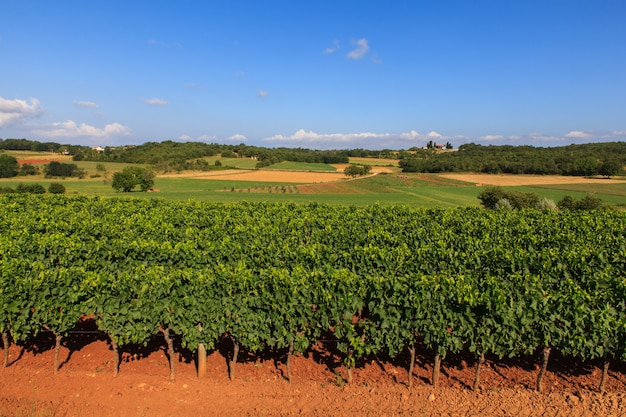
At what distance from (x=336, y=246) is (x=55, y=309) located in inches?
364

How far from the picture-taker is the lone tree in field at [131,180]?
200 ft

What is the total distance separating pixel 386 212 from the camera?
71.6ft

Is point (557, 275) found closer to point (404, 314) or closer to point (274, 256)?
point (404, 314)

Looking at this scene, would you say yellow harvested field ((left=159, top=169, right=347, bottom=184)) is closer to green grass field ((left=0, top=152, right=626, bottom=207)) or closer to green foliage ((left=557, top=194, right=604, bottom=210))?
green grass field ((left=0, top=152, right=626, bottom=207))

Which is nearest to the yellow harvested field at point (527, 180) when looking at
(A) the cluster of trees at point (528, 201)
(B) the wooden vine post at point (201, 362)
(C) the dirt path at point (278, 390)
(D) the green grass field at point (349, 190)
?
(D) the green grass field at point (349, 190)

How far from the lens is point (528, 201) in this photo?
4553 centimetres

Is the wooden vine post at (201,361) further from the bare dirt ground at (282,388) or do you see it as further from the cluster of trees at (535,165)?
the cluster of trees at (535,165)

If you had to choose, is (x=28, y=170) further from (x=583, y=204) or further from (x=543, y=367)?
(x=583, y=204)

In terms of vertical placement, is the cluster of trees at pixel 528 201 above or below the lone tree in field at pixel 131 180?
below

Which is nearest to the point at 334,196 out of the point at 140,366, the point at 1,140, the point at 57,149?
the point at 140,366

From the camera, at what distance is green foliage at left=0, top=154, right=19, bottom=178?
74688mm


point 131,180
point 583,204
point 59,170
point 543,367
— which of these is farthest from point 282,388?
point 59,170

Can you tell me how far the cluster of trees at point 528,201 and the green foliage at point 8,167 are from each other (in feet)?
295

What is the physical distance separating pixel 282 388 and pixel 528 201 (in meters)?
46.7
